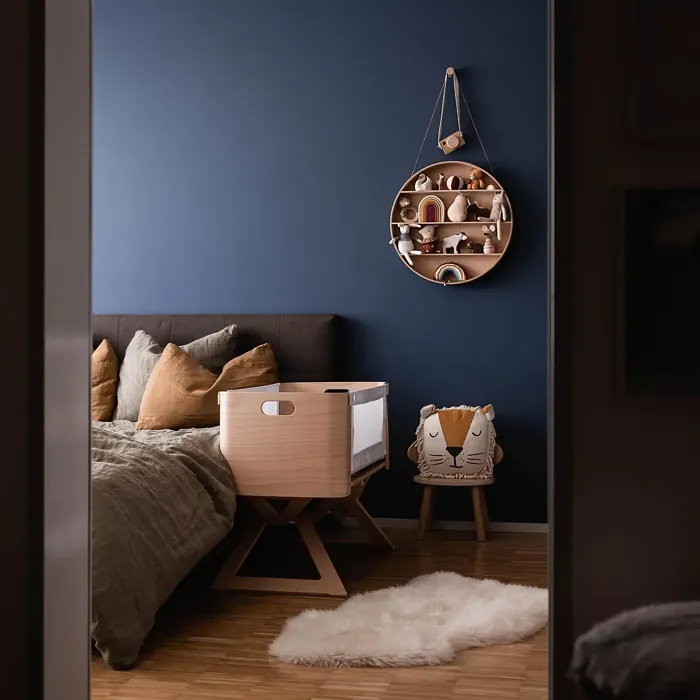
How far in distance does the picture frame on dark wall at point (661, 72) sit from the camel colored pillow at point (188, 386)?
2.93 meters

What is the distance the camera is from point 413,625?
2889 mm

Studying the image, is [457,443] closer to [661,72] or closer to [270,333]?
[270,333]

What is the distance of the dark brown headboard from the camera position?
453 cm

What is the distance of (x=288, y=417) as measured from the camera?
132 inches

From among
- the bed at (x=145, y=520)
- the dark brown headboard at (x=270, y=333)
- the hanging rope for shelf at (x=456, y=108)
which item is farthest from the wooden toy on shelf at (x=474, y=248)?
the bed at (x=145, y=520)

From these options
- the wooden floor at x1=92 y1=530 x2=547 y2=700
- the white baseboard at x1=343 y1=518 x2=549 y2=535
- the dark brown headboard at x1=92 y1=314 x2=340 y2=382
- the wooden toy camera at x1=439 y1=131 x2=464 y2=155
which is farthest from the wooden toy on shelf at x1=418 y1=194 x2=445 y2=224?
the wooden floor at x1=92 y1=530 x2=547 y2=700

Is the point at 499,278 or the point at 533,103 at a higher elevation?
the point at 533,103

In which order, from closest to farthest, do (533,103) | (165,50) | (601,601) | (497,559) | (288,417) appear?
(601,601) < (288,417) < (497,559) < (533,103) < (165,50)

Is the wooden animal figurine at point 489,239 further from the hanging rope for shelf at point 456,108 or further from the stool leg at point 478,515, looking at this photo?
the stool leg at point 478,515

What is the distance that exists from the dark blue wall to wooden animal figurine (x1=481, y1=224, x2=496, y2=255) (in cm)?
11
